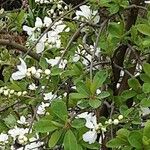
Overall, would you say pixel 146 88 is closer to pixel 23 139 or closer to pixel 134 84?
pixel 134 84

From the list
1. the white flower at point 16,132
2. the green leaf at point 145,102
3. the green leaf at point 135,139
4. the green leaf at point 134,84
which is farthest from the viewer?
the white flower at point 16,132

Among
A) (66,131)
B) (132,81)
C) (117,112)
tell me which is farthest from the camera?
(117,112)

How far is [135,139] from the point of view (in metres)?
1.00

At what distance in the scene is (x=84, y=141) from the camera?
110cm

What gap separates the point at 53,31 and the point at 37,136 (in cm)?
34

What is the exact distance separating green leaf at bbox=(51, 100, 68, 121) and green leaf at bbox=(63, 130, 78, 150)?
0.03m

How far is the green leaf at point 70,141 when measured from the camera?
1.01 meters

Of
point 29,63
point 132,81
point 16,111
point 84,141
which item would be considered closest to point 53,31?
point 29,63

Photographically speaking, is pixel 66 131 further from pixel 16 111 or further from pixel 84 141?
pixel 16 111

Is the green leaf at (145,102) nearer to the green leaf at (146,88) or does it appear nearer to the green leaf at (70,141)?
the green leaf at (146,88)

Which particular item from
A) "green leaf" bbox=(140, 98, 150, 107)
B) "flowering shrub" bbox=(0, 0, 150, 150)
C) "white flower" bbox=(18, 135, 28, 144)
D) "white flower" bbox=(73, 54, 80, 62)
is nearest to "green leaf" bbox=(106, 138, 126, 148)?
"flowering shrub" bbox=(0, 0, 150, 150)

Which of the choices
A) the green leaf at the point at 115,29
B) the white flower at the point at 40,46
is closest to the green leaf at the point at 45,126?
the green leaf at the point at 115,29

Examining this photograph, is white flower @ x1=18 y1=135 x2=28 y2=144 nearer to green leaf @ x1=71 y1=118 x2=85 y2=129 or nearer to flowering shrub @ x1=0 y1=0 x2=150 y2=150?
flowering shrub @ x1=0 y1=0 x2=150 y2=150

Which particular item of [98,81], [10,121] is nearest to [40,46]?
[10,121]
